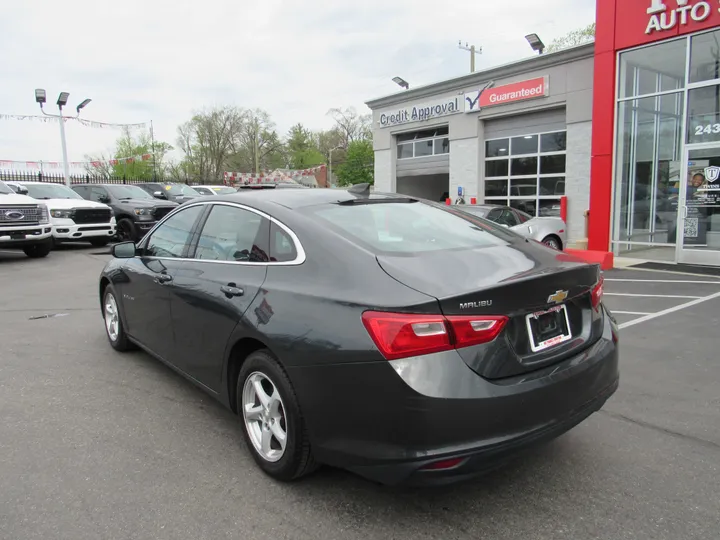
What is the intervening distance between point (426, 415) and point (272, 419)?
3.35 ft

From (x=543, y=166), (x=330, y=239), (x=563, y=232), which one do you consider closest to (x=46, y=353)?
(x=330, y=239)

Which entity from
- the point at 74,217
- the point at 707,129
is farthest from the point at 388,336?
the point at 74,217

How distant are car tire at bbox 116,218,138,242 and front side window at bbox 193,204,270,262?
1247 cm

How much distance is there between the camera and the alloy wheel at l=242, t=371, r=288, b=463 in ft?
9.34

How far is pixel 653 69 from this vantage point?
11844 mm

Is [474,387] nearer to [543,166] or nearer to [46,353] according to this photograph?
[46,353]

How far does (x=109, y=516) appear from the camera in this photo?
260 cm

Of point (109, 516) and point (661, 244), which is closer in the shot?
point (109, 516)

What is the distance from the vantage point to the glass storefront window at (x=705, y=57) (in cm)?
1078

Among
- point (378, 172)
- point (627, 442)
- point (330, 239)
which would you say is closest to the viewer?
point (330, 239)

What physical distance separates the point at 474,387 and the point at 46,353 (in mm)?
4633

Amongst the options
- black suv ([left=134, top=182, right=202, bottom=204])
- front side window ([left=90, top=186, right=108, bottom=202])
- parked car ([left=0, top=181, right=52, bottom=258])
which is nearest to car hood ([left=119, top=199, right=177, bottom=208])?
front side window ([left=90, top=186, right=108, bottom=202])

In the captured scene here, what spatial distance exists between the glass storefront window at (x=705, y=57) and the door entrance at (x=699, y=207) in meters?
1.43

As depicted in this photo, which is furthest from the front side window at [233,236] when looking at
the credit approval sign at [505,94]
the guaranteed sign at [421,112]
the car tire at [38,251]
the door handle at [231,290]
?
the guaranteed sign at [421,112]
